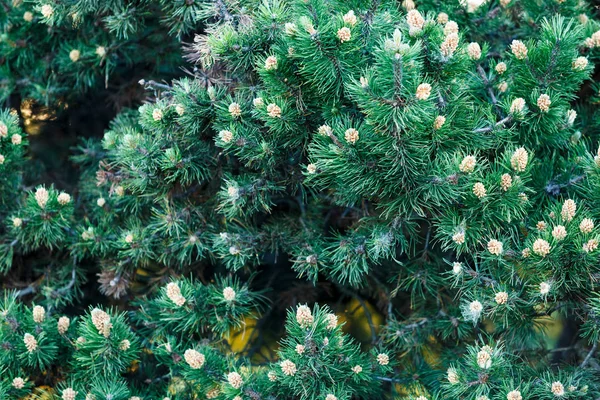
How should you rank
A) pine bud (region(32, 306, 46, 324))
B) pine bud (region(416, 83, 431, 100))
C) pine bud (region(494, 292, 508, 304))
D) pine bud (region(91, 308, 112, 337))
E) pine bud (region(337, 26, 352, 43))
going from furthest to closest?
pine bud (region(32, 306, 46, 324)), pine bud (region(91, 308, 112, 337)), pine bud (region(494, 292, 508, 304)), pine bud (region(337, 26, 352, 43)), pine bud (region(416, 83, 431, 100))

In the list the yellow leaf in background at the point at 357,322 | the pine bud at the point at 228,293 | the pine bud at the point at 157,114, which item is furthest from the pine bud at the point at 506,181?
the yellow leaf in background at the point at 357,322

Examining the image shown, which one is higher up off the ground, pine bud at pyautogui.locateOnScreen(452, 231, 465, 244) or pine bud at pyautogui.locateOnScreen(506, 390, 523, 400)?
pine bud at pyautogui.locateOnScreen(452, 231, 465, 244)

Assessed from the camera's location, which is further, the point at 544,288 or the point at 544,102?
the point at 544,102

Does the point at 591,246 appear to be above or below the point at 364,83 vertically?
A: below

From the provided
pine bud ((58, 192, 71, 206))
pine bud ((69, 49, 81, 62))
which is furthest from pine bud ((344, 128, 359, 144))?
pine bud ((69, 49, 81, 62))

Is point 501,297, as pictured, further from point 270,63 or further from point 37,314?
point 37,314

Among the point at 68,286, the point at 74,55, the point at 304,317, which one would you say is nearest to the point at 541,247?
the point at 304,317

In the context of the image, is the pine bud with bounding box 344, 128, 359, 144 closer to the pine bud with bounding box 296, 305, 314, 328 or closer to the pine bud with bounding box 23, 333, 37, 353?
the pine bud with bounding box 296, 305, 314, 328
